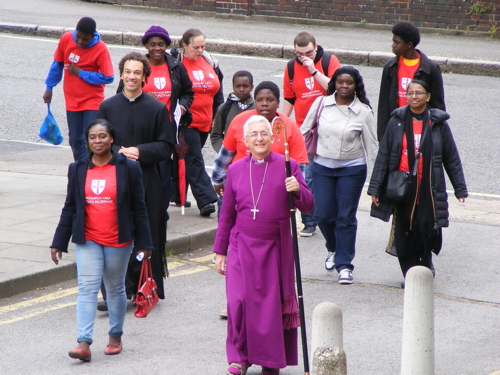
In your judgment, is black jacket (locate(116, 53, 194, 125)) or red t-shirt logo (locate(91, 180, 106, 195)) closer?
red t-shirt logo (locate(91, 180, 106, 195))

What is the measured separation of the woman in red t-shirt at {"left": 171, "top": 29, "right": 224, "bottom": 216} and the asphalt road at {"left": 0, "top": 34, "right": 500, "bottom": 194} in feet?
8.07

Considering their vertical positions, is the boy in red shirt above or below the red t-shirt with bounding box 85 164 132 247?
above

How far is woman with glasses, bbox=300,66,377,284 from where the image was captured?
7320 mm

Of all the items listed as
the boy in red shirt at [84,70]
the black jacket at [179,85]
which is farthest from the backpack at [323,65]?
the boy in red shirt at [84,70]

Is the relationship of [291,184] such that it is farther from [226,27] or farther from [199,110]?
[226,27]

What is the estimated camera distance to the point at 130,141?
655 centimetres

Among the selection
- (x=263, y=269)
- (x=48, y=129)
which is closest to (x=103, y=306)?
(x=263, y=269)

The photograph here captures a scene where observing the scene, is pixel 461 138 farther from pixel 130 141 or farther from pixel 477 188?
pixel 130 141

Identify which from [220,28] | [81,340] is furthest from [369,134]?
[220,28]

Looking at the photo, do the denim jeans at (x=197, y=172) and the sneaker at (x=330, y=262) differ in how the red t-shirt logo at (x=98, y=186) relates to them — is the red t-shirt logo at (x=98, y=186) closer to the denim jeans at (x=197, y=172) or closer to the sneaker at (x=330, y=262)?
the sneaker at (x=330, y=262)

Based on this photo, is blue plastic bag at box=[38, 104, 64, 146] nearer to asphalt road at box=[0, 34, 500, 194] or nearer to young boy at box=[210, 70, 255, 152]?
asphalt road at box=[0, 34, 500, 194]

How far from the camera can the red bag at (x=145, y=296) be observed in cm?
579

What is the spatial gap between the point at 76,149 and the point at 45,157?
258 centimetres

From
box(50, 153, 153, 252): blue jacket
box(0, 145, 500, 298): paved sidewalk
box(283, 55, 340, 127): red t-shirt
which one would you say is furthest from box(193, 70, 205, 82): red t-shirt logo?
box(50, 153, 153, 252): blue jacket
